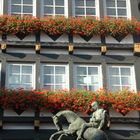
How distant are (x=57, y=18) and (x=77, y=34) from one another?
88cm

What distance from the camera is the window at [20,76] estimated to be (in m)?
17.0

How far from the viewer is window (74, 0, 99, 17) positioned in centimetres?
1831

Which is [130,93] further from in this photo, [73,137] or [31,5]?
[31,5]

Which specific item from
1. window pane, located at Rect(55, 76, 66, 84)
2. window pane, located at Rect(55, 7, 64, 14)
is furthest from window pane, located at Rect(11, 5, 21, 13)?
window pane, located at Rect(55, 76, 66, 84)

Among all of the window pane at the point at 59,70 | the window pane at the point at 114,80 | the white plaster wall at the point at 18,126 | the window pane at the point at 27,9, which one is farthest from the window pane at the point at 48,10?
the white plaster wall at the point at 18,126

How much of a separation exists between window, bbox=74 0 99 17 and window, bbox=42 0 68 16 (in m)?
0.40

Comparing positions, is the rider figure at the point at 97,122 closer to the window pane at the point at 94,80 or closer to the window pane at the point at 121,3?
the window pane at the point at 94,80

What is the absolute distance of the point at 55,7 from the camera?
18297mm

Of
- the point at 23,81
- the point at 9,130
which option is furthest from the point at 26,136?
the point at 23,81

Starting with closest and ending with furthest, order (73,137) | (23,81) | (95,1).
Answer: (73,137) < (23,81) < (95,1)

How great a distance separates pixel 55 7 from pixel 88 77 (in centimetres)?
289

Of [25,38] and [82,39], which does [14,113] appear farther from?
[82,39]

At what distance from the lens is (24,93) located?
1609 cm

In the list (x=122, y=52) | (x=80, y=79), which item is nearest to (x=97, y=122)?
(x=80, y=79)
